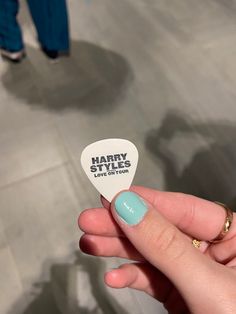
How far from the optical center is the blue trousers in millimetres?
1664

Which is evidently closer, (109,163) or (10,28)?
(109,163)

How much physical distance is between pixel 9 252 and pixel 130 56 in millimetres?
1166

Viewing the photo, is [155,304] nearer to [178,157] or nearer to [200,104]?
[178,157]

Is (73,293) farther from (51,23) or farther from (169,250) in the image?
(51,23)

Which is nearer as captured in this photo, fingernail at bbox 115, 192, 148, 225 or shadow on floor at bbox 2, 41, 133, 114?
fingernail at bbox 115, 192, 148, 225

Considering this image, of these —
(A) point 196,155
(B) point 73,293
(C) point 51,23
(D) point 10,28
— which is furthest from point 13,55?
(B) point 73,293

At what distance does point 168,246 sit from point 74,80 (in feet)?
4.47

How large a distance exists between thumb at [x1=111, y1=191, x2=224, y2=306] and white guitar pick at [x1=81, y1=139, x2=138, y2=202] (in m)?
0.13

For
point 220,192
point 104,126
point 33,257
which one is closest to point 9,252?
point 33,257

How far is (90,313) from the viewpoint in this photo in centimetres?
117

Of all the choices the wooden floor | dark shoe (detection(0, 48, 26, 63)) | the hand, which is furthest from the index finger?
dark shoe (detection(0, 48, 26, 63))

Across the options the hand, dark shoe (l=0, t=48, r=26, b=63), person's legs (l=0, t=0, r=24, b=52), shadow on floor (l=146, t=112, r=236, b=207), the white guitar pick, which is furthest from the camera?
dark shoe (l=0, t=48, r=26, b=63)

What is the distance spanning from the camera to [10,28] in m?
1.74

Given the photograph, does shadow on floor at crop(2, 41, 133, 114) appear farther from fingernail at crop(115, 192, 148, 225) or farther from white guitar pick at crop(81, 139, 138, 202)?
fingernail at crop(115, 192, 148, 225)
